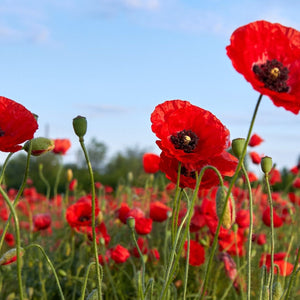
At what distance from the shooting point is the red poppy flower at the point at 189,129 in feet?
4.01

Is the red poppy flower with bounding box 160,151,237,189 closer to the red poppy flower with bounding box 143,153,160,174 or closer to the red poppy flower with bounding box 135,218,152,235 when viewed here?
the red poppy flower with bounding box 135,218,152,235

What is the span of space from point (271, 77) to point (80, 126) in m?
0.44

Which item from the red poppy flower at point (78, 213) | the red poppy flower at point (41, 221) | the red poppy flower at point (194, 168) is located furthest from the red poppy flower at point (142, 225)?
the red poppy flower at point (194, 168)

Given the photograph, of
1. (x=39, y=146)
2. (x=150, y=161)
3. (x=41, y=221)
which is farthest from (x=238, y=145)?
(x=41, y=221)

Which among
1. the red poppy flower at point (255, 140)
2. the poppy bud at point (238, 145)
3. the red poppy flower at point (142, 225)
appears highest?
the red poppy flower at point (255, 140)

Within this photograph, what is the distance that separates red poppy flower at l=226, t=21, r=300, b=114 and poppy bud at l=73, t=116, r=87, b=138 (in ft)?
1.15

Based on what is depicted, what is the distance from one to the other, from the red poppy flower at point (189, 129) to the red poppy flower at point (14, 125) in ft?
0.97

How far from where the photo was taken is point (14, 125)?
3.91ft

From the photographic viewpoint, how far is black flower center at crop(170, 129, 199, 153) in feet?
4.08

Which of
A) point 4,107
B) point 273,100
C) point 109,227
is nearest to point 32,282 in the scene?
point 109,227

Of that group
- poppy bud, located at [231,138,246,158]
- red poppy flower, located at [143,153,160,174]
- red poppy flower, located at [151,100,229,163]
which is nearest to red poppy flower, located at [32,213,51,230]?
red poppy flower, located at [143,153,160,174]

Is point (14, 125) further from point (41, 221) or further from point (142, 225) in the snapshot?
point (41, 221)

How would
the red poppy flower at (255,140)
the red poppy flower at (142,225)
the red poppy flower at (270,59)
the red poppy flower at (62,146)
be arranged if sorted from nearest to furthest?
the red poppy flower at (270,59) < the red poppy flower at (142,225) < the red poppy flower at (62,146) < the red poppy flower at (255,140)

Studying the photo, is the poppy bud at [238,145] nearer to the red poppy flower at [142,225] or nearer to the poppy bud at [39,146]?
the poppy bud at [39,146]
